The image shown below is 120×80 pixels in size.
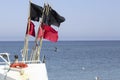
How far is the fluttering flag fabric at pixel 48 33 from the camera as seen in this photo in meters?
22.2

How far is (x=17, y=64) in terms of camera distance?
19969mm

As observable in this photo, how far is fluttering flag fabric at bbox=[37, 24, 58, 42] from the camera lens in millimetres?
22156

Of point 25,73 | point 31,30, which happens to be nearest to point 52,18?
A: point 31,30

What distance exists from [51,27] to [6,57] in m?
2.56

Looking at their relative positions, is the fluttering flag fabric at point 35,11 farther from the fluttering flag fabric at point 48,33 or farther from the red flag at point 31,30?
the fluttering flag fabric at point 48,33

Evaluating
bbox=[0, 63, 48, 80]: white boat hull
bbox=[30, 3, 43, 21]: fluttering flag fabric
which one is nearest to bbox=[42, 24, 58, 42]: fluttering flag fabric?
bbox=[30, 3, 43, 21]: fluttering flag fabric

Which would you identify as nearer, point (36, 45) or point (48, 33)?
point (36, 45)

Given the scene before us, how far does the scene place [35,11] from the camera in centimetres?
2223

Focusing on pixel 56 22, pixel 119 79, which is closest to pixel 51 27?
pixel 56 22

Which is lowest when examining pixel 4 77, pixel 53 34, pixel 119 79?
pixel 119 79

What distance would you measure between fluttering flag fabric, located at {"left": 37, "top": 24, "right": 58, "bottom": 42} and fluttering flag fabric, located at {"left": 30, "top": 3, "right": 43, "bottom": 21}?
1.73 ft

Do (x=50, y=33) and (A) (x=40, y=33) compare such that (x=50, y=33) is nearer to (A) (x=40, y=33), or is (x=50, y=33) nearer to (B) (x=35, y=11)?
(A) (x=40, y=33)

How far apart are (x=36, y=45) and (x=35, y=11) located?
1.70m

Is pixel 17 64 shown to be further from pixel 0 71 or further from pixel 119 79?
pixel 119 79
